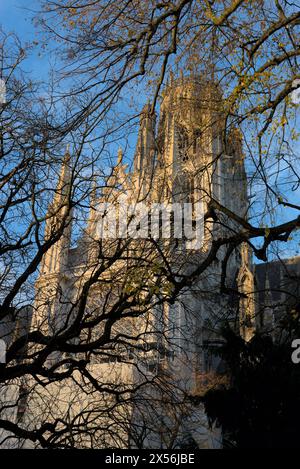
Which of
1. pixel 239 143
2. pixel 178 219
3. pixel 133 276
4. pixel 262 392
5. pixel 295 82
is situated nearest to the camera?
pixel 295 82

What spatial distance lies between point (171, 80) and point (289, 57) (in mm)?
1904

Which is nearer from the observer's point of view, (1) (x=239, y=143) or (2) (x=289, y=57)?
(2) (x=289, y=57)

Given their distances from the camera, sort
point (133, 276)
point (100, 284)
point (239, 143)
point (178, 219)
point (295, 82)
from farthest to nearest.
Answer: point (178, 219), point (100, 284), point (239, 143), point (133, 276), point (295, 82)

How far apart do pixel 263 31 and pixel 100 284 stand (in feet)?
15.7

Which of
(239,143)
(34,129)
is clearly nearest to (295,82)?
(239,143)

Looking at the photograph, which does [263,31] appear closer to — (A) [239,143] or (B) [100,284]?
(A) [239,143]

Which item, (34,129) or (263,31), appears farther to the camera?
(34,129)

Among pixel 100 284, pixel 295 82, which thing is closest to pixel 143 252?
pixel 100 284

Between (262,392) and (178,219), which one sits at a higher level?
(178,219)

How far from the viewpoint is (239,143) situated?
27.8 feet

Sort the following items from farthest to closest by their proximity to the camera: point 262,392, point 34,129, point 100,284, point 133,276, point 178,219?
point 262,392 → point 178,219 → point 100,284 → point 34,129 → point 133,276

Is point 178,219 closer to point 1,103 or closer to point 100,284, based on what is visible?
point 100,284

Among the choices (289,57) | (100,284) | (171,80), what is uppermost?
(171,80)
